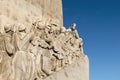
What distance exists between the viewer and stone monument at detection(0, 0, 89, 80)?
966 centimetres

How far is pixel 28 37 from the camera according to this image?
10258 mm

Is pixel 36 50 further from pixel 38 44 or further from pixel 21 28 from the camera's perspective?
pixel 21 28

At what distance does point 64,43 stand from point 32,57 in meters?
2.32

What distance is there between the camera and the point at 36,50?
10758 mm

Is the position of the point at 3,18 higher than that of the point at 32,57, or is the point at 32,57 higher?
the point at 3,18

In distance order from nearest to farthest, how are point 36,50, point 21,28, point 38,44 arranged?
1. point 21,28
2. point 36,50
3. point 38,44

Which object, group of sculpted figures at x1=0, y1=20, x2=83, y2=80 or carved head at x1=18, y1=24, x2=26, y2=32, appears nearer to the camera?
group of sculpted figures at x1=0, y1=20, x2=83, y2=80

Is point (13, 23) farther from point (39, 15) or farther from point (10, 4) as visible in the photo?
point (39, 15)

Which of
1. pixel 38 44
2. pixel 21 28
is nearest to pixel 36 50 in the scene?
pixel 38 44

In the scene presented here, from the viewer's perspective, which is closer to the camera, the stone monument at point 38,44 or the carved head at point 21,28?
the stone monument at point 38,44

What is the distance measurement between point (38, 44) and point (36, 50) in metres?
0.30

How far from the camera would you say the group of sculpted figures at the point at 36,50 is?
959cm

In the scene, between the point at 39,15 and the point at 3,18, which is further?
the point at 39,15

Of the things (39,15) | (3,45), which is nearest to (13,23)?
(3,45)
